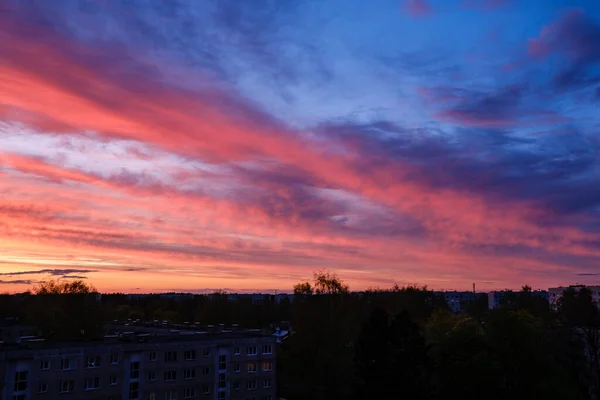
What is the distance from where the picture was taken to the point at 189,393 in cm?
6712

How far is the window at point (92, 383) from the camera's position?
57969 millimetres

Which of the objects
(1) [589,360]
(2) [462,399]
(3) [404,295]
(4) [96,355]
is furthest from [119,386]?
(3) [404,295]

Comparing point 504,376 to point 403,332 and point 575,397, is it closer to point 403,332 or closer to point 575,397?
point 575,397

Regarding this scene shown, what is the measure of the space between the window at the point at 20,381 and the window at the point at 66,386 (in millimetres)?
3476

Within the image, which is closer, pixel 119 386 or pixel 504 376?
pixel 504 376

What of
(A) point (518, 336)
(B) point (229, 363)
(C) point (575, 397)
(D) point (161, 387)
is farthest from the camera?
(B) point (229, 363)

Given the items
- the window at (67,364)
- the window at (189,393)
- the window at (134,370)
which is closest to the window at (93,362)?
the window at (67,364)

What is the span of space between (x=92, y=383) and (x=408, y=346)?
3475cm

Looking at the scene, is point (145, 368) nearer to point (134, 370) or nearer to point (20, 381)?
point (134, 370)

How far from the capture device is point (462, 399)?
51.5m

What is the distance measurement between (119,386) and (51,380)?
8092mm

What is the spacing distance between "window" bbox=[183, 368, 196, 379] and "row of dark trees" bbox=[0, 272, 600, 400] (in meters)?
13.5

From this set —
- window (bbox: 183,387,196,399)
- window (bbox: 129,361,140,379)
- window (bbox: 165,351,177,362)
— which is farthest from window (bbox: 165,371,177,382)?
window (bbox: 129,361,140,379)

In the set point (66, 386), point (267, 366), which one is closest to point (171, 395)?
point (66, 386)
